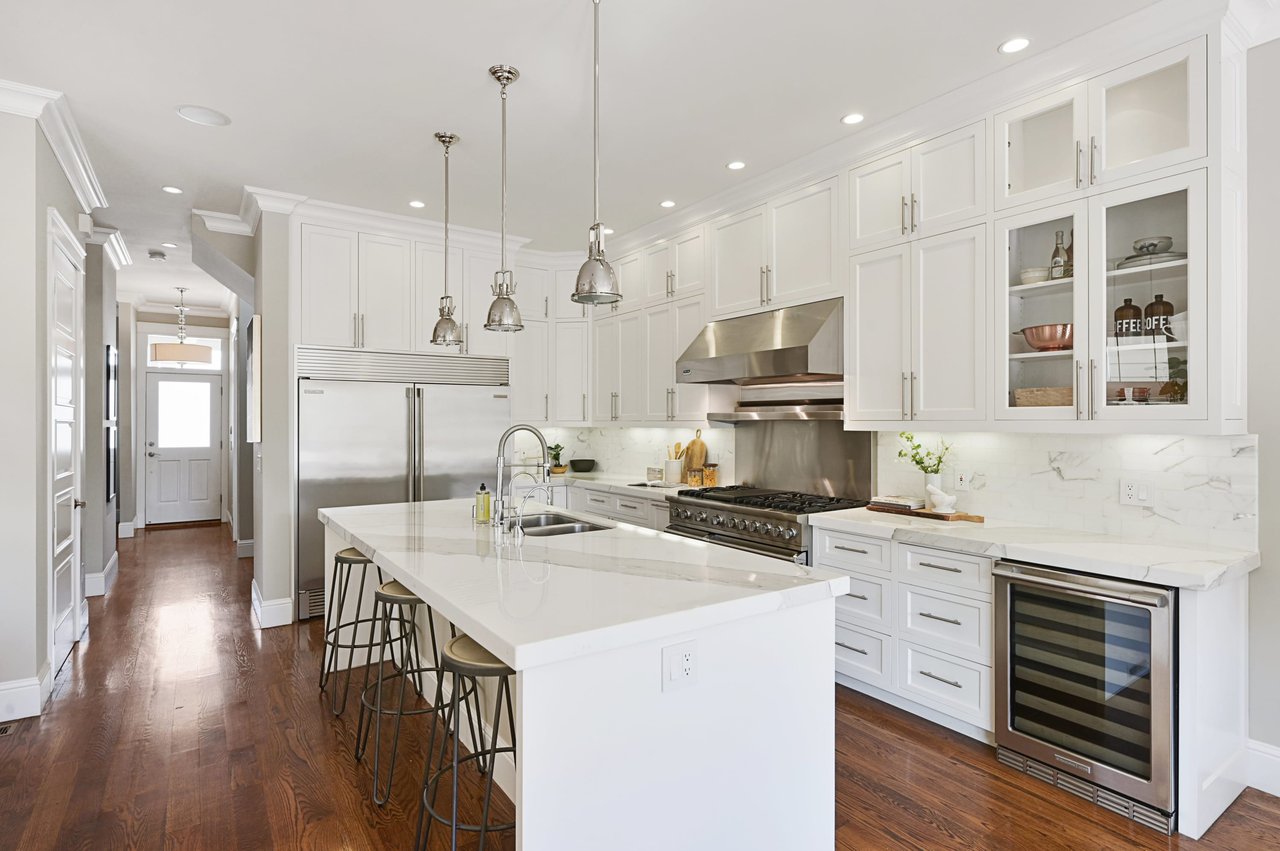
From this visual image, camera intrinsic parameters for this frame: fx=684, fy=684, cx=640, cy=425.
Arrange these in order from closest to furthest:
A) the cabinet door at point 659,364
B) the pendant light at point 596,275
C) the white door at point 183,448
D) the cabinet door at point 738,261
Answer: the pendant light at point 596,275, the cabinet door at point 738,261, the cabinet door at point 659,364, the white door at point 183,448

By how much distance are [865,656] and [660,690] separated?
6.55 feet

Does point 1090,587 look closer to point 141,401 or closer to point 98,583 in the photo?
point 98,583

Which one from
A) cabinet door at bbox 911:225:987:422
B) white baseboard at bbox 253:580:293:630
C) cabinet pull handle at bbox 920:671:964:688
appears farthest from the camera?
white baseboard at bbox 253:580:293:630

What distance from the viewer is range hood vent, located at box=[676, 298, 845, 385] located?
12.2 ft

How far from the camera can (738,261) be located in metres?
4.40

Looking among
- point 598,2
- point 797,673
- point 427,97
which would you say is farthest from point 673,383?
point 797,673

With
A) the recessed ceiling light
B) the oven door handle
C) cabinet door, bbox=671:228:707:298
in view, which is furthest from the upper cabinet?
the recessed ceiling light

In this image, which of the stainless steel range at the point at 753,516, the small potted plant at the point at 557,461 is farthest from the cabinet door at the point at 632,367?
the stainless steel range at the point at 753,516

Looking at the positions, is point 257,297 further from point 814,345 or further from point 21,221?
point 814,345

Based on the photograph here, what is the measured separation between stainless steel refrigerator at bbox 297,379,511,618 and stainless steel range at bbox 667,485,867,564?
1.70m

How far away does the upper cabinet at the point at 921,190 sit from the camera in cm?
308

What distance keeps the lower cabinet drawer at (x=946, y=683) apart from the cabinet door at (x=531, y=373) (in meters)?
3.60

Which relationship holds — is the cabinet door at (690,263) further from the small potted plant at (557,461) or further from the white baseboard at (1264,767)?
the white baseboard at (1264,767)

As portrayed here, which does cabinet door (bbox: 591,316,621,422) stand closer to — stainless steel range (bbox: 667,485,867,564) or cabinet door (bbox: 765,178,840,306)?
stainless steel range (bbox: 667,485,867,564)
